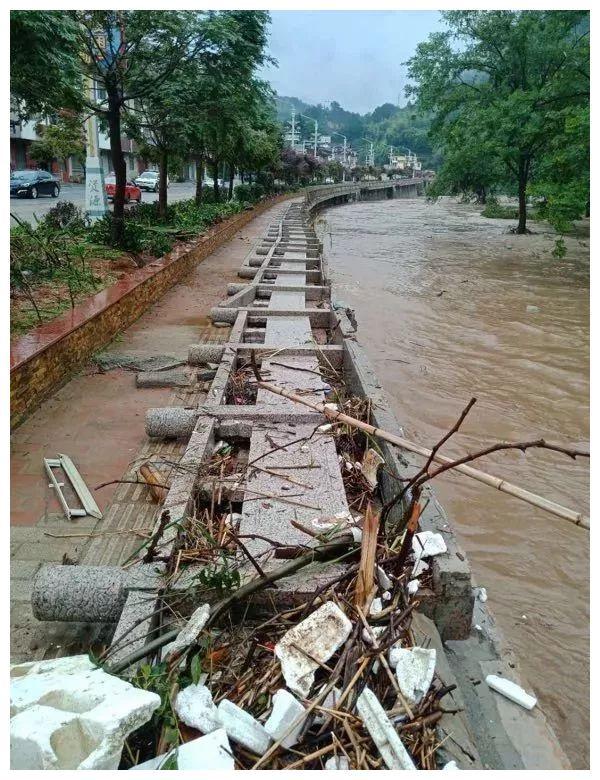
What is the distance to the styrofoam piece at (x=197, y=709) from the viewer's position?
7.60 ft

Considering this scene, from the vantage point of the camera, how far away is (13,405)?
5316mm

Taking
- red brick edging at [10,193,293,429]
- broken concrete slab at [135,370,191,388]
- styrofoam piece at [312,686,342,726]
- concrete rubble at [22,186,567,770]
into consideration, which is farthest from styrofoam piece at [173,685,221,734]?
broken concrete slab at [135,370,191,388]

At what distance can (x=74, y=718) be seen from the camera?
1.99 m

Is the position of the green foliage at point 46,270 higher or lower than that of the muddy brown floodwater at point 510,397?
higher

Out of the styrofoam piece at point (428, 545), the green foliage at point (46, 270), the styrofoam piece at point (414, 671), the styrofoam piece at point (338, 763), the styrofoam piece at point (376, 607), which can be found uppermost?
the green foliage at point (46, 270)

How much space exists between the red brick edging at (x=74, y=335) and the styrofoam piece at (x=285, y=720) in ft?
12.6

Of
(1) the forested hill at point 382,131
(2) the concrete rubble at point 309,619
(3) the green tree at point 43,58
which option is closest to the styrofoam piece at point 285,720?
(2) the concrete rubble at point 309,619

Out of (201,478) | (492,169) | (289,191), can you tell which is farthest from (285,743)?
(289,191)

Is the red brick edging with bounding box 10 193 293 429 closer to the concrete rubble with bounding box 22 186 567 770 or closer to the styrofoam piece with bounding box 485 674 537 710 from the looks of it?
the concrete rubble with bounding box 22 186 567 770

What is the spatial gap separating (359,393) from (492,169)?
23.8 meters

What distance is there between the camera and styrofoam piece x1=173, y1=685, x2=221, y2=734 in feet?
7.60

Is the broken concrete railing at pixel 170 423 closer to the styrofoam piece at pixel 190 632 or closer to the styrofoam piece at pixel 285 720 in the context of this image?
the styrofoam piece at pixel 190 632

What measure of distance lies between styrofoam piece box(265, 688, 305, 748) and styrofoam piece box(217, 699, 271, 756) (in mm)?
31

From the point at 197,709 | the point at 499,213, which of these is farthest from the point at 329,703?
the point at 499,213
